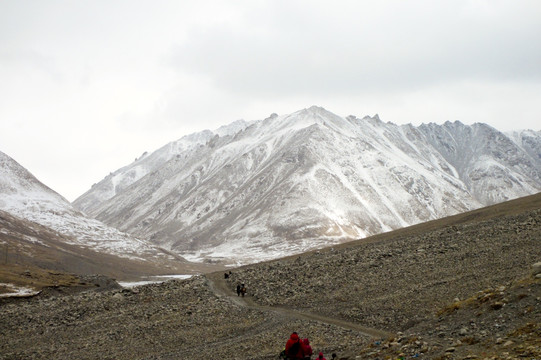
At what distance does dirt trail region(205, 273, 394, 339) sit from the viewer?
102 ft

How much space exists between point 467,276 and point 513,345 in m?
19.7

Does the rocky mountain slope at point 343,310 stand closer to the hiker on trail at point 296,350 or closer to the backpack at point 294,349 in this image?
the hiker on trail at point 296,350

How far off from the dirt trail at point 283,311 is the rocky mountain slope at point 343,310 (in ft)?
0.53

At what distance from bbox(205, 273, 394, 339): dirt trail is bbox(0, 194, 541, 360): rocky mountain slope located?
0.53 ft

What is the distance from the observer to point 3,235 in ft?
564

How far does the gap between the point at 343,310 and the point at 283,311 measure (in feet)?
17.5

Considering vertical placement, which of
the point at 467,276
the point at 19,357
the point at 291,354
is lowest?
the point at 19,357

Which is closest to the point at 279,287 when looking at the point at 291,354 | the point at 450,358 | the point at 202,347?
the point at 202,347

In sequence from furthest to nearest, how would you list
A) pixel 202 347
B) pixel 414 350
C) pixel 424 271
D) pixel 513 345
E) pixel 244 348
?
1. pixel 424 271
2. pixel 202 347
3. pixel 244 348
4. pixel 414 350
5. pixel 513 345

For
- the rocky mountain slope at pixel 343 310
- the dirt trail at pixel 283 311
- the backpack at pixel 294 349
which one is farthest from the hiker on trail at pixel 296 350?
the dirt trail at pixel 283 311

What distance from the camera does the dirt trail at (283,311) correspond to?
31.1m

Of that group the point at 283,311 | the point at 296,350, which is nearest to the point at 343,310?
the point at 283,311

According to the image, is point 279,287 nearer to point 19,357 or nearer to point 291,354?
point 19,357

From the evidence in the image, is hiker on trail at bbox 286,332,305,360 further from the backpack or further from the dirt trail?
the dirt trail
